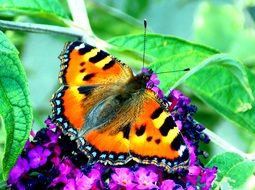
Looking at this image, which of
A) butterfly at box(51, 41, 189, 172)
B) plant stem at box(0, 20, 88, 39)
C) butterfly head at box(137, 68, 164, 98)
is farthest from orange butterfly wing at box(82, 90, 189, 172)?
plant stem at box(0, 20, 88, 39)

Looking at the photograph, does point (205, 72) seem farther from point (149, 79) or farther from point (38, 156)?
point (38, 156)

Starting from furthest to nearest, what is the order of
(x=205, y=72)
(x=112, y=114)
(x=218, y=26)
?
(x=218, y=26), (x=205, y=72), (x=112, y=114)

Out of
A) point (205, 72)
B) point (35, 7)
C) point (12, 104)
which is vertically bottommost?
point (12, 104)

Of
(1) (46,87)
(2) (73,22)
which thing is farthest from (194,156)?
(1) (46,87)

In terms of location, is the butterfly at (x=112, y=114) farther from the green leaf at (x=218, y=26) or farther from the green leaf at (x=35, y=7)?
the green leaf at (x=218, y=26)

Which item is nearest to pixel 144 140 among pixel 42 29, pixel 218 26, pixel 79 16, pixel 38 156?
pixel 38 156

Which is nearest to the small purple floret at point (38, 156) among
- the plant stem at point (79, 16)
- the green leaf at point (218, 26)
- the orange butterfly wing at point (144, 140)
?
the orange butterfly wing at point (144, 140)

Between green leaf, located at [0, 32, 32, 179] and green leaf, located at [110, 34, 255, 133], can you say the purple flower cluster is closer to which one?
green leaf, located at [0, 32, 32, 179]

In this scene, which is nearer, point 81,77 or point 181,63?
point 81,77
